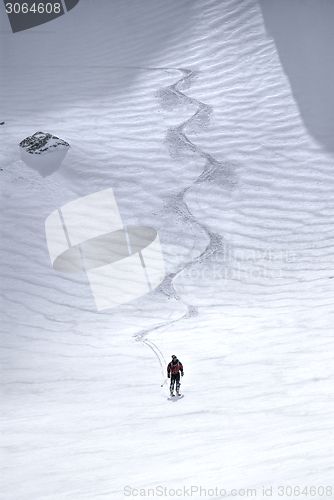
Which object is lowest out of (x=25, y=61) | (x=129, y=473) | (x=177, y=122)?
(x=129, y=473)

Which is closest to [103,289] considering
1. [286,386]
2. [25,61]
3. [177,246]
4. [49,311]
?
[49,311]

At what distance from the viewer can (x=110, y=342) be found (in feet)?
20.8

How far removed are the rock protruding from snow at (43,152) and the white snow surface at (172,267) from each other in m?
0.19

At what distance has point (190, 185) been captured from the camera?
8648 mm

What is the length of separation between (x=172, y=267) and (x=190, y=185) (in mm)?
1865

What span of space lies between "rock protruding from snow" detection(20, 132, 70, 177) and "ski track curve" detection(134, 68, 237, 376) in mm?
2099

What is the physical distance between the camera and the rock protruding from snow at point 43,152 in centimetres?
874

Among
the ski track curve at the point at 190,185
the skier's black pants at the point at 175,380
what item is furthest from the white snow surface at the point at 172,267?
the skier's black pants at the point at 175,380

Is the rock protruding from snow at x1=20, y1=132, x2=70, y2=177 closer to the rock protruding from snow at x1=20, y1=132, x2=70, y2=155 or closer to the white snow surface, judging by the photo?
the rock protruding from snow at x1=20, y1=132, x2=70, y2=155

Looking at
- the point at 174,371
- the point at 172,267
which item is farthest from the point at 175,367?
the point at 172,267

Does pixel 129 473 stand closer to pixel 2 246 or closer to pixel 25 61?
pixel 2 246

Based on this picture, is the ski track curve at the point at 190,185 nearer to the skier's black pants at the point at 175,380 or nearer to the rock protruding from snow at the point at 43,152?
the skier's black pants at the point at 175,380

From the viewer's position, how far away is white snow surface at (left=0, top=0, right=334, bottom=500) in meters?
4.41

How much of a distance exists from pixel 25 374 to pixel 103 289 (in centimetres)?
177
